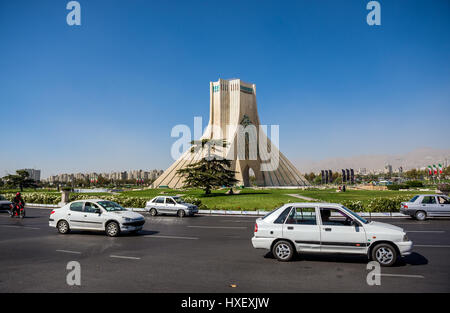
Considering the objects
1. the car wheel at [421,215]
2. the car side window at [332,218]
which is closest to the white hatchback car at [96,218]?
the car side window at [332,218]

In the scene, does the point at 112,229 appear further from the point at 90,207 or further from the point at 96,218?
the point at 90,207

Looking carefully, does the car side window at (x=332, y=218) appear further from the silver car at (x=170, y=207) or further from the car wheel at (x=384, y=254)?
the silver car at (x=170, y=207)

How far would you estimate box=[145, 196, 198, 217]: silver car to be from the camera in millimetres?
21828

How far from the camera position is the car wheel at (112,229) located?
12891 millimetres

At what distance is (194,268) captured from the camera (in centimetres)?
783

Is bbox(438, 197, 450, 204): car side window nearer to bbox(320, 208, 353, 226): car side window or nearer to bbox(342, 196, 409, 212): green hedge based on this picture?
bbox(342, 196, 409, 212): green hedge

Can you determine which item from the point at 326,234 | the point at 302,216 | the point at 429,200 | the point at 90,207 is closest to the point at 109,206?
the point at 90,207

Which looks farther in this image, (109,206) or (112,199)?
(112,199)

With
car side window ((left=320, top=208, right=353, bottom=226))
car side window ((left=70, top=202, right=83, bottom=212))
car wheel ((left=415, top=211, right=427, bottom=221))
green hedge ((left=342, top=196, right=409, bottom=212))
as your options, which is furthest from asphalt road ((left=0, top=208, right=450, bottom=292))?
green hedge ((left=342, top=196, right=409, bottom=212))

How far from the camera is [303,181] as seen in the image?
6775 cm

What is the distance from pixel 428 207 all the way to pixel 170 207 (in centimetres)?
1599
